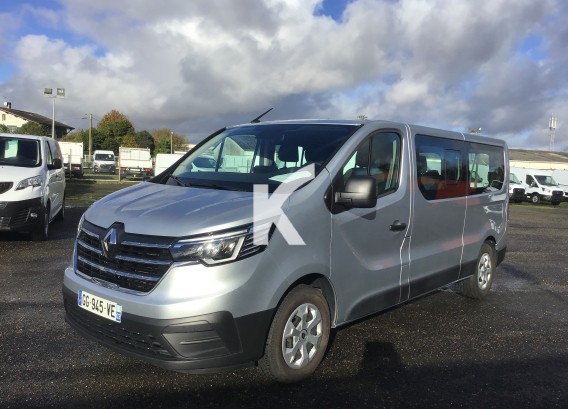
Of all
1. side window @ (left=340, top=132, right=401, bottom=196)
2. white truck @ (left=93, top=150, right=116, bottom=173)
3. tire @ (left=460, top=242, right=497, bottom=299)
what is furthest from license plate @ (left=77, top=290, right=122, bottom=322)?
white truck @ (left=93, top=150, right=116, bottom=173)

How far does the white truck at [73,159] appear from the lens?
3269 cm

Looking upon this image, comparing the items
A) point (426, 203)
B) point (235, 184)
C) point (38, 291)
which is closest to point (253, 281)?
point (235, 184)

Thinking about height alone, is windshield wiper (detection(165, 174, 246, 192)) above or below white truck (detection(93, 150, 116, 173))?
above

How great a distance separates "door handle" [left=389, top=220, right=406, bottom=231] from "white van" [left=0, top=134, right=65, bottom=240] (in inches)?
248

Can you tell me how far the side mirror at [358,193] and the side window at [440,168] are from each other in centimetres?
121

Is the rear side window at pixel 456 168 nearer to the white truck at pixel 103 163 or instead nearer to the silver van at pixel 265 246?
the silver van at pixel 265 246

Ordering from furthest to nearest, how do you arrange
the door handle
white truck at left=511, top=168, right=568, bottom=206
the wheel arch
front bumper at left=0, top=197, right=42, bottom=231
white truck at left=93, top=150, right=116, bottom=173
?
white truck at left=93, top=150, right=116, bottom=173 < white truck at left=511, top=168, right=568, bottom=206 < front bumper at left=0, top=197, right=42, bottom=231 < the door handle < the wheel arch

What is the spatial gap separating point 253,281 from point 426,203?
234 cm

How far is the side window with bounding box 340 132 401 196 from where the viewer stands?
158 inches

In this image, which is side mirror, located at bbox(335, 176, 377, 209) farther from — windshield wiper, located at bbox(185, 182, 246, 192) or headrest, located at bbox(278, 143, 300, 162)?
windshield wiper, located at bbox(185, 182, 246, 192)

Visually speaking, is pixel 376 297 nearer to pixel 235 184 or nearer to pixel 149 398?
pixel 235 184

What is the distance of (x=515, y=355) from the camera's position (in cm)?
442

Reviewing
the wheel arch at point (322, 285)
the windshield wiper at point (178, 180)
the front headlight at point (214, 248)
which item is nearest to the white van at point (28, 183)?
the windshield wiper at point (178, 180)

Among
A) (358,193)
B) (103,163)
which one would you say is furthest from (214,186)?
(103,163)
